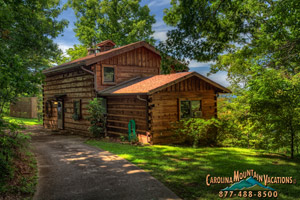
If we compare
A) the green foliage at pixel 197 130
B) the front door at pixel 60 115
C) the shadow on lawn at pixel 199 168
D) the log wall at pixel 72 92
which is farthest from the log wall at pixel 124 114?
→ the front door at pixel 60 115

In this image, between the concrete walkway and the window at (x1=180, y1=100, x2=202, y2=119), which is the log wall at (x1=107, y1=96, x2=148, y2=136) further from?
the concrete walkway

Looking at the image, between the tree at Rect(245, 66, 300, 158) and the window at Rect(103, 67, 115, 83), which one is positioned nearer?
the tree at Rect(245, 66, 300, 158)

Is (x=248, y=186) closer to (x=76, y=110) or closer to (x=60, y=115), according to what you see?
(x=76, y=110)

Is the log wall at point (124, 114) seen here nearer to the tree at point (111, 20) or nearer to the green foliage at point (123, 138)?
the green foliage at point (123, 138)

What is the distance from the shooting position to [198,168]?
789 cm

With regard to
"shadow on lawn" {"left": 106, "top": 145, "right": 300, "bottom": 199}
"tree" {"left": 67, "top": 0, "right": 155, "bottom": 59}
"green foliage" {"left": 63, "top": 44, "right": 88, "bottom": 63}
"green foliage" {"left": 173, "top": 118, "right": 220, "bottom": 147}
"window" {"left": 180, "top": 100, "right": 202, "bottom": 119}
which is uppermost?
"tree" {"left": 67, "top": 0, "right": 155, "bottom": 59}

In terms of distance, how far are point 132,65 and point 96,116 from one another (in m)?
5.34

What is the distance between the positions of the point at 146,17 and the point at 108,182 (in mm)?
35367

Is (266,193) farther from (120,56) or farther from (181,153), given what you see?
(120,56)

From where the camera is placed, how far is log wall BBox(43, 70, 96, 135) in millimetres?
17172

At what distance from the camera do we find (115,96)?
15.7m

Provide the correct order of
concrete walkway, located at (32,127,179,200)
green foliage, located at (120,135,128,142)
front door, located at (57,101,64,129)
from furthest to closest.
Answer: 1. front door, located at (57,101,64,129)
2. green foliage, located at (120,135,128,142)
3. concrete walkway, located at (32,127,179,200)

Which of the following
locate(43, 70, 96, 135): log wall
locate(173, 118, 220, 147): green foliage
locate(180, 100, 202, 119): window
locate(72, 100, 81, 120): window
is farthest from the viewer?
locate(72, 100, 81, 120): window

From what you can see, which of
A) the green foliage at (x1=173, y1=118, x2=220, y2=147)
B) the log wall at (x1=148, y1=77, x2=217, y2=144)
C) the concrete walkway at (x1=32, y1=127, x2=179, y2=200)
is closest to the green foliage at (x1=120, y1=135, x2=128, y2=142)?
the log wall at (x1=148, y1=77, x2=217, y2=144)
